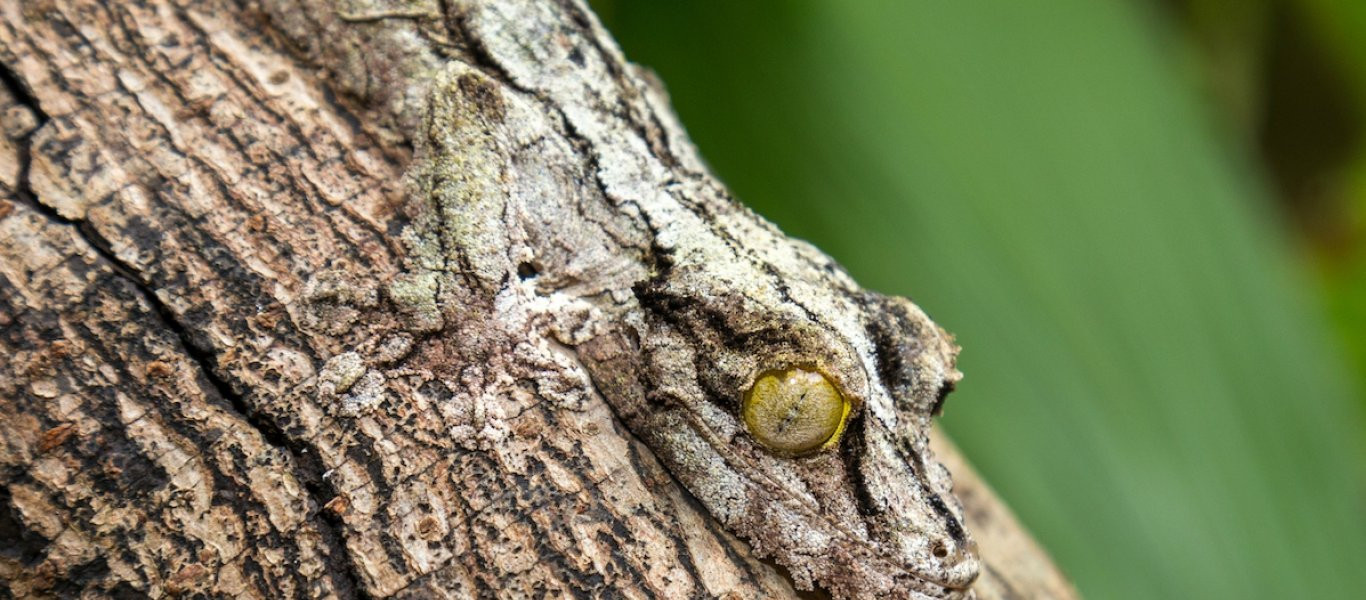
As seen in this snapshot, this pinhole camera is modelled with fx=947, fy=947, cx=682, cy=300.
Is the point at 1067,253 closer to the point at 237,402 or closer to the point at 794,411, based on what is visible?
the point at 794,411

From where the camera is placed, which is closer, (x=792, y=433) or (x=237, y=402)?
(x=237, y=402)

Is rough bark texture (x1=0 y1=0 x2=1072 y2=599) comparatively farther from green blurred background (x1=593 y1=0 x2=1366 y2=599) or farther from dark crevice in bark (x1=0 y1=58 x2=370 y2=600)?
green blurred background (x1=593 y1=0 x2=1366 y2=599)

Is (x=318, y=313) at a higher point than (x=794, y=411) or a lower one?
lower

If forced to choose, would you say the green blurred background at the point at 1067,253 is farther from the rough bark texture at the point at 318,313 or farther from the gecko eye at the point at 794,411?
the gecko eye at the point at 794,411

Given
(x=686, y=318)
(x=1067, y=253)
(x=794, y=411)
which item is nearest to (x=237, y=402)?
(x=686, y=318)

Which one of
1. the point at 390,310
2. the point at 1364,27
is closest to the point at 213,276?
the point at 390,310

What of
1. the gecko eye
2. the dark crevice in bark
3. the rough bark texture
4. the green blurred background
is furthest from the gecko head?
the green blurred background
